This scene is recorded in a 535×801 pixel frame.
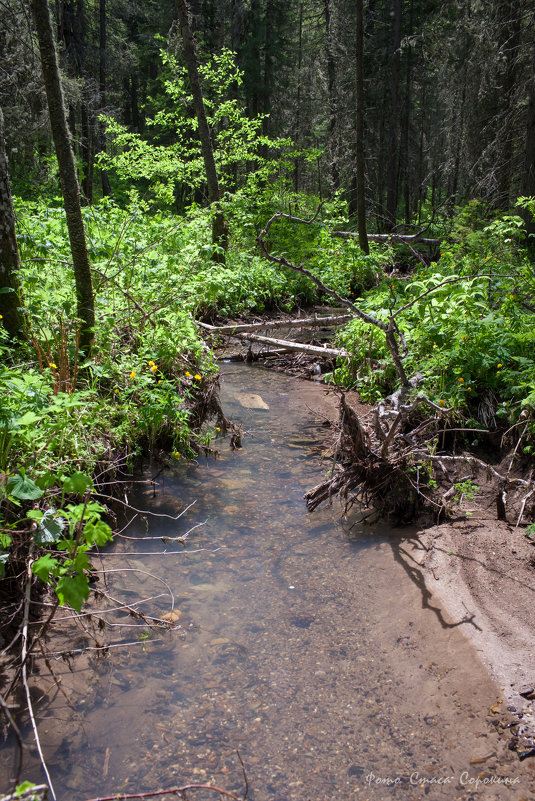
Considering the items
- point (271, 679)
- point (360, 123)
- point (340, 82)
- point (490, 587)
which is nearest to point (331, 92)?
point (340, 82)

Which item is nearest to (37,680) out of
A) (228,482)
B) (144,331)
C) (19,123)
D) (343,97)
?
(228,482)

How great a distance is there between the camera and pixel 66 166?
5.53m

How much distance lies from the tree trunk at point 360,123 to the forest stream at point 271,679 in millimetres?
11697

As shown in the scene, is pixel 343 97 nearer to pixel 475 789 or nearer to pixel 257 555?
pixel 257 555

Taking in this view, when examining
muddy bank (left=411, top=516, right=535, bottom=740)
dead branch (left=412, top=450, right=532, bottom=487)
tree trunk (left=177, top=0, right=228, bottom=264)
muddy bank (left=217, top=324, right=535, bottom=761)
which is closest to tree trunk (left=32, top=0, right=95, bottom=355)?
dead branch (left=412, top=450, right=532, bottom=487)

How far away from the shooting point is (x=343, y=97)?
78.1 feet

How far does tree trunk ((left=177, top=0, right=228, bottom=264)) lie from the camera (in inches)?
481

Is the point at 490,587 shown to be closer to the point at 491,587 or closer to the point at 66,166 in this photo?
the point at 491,587

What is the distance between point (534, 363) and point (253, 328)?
5969 millimetres

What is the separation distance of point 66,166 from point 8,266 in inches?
45.9

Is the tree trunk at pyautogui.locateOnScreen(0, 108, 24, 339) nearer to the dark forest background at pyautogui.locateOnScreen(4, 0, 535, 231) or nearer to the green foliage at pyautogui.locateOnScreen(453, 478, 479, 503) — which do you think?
the dark forest background at pyautogui.locateOnScreen(4, 0, 535, 231)

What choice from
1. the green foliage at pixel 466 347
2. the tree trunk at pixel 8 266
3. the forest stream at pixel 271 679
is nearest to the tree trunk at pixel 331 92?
the green foliage at pixel 466 347

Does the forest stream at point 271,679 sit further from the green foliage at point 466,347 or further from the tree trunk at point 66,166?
the tree trunk at point 66,166

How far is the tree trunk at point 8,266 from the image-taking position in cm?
547
